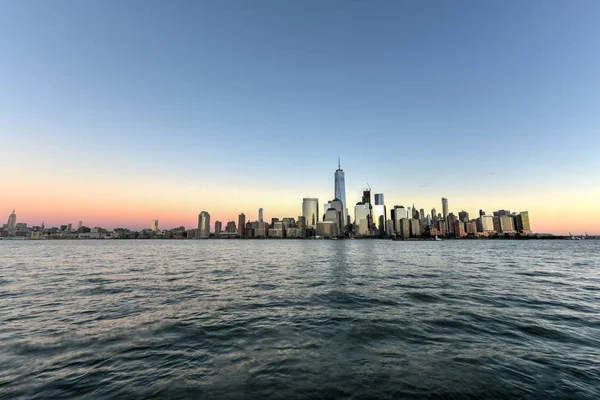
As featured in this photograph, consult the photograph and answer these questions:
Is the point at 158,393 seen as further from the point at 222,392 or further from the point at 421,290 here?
the point at 421,290

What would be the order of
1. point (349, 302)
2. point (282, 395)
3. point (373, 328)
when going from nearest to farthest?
point (282, 395)
point (373, 328)
point (349, 302)

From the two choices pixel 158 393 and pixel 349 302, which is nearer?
pixel 158 393

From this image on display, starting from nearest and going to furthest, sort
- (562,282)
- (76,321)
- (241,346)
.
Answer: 1. (241,346)
2. (76,321)
3. (562,282)

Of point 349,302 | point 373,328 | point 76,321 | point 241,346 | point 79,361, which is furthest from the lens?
point 349,302

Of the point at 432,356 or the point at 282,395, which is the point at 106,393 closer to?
the point at 282,395

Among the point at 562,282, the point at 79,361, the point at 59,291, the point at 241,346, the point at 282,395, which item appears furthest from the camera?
the point at 562,282

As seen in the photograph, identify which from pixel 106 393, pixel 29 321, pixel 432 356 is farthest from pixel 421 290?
pixel 29 321

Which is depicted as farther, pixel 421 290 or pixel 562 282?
pixel 562 282

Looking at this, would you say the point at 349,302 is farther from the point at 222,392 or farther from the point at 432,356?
the point at 222,392

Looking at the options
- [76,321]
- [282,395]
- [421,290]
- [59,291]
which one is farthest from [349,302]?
[59,291]
